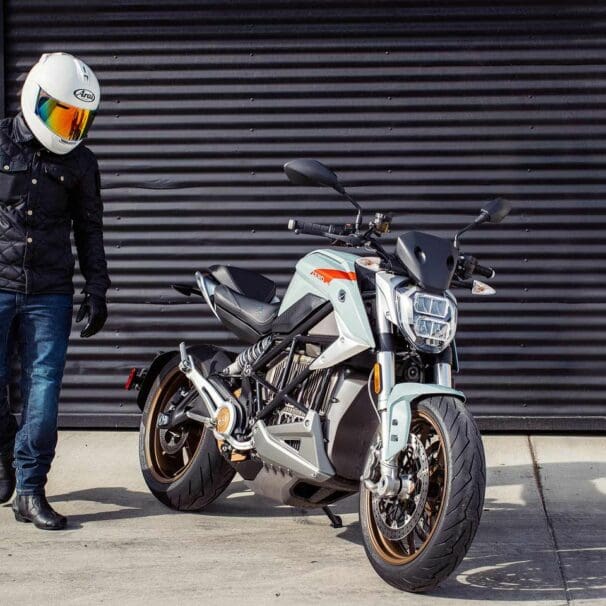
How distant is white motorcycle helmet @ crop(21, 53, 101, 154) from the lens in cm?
520

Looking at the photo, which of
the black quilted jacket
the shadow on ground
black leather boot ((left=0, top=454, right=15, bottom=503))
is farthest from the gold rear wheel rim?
the black quilted jacket

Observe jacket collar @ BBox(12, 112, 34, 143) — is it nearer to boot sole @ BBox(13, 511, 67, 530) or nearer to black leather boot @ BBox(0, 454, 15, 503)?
black leather boot @ BBox(0, 454, 15, 503)

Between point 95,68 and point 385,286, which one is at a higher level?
point 95,68

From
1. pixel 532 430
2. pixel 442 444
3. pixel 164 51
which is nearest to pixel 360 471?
pixel 442 444

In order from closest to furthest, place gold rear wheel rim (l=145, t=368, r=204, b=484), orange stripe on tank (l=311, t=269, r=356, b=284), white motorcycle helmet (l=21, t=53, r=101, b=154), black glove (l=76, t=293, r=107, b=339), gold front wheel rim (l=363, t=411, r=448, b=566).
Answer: gold front wheel rim (l=363, t=411, r=448, b=566)
orange stripe on tank (l=311, t=269, r=356, b=284)
white motorcycle helmet (l=21, t=53, r=101, b=154)
black glove (l=76, t=293, r=107, b=339)
gold rear wheel rim (l=145, t=368, r=204, b=484)

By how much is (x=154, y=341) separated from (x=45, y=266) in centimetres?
206

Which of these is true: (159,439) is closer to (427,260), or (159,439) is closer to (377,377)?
(377,377)

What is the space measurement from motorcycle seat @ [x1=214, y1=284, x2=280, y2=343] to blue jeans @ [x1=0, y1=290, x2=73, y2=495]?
73 cm

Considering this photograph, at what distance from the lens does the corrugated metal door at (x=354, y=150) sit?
7.19 metres

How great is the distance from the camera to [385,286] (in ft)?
14.8

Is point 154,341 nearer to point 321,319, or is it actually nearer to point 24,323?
point 24,323

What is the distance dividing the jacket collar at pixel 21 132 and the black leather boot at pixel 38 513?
5.16ft

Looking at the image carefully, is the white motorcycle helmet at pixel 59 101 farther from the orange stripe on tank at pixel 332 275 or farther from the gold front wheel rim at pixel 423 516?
the gold front wheel rim at pixel 423 516

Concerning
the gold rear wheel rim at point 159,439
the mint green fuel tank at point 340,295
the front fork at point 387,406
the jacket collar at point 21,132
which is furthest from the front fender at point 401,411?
the jacket collar at point 21,132
